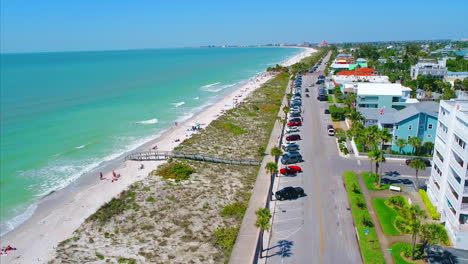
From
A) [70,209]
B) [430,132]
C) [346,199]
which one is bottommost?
[70,209]

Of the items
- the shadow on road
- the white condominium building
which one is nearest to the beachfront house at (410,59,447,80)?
the white condominium building

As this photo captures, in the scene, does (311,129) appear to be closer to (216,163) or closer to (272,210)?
(216,163)

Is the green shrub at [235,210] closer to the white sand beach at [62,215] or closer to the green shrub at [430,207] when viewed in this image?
the white sand beach at [62,215]

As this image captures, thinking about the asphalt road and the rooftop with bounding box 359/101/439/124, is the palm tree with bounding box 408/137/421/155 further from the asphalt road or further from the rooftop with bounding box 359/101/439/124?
the rooftop with bounding box 359/101/439/124

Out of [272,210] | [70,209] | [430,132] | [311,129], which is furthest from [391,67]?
[70,209]

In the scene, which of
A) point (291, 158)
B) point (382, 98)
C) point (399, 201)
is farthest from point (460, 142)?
point (382, 98)

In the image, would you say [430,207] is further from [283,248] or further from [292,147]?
[292,147]
